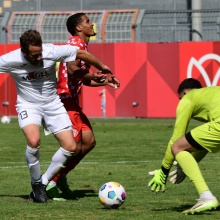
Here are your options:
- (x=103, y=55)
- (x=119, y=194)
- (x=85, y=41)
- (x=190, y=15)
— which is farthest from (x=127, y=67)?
(x=119, y=194)

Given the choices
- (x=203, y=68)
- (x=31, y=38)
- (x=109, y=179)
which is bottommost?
(x=109, y=179)

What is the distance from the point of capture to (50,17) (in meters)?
32.0

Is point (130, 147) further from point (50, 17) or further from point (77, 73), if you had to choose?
point (50, 17)

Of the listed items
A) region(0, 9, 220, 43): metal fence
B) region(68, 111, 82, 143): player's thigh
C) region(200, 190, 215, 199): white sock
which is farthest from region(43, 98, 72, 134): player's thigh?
region(0, 9, 220, 43): metal fence

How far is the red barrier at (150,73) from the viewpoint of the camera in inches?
1145

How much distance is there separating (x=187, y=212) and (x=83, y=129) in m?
2.67

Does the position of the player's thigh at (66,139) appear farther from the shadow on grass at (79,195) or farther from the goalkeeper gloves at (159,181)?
the goalkeeper gloves at (159,181)

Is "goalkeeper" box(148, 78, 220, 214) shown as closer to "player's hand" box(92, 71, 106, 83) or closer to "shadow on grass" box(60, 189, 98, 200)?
"player's hand" box(92, 71, 106, 83)

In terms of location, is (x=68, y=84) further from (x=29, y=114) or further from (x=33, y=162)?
(x=33, y=162)

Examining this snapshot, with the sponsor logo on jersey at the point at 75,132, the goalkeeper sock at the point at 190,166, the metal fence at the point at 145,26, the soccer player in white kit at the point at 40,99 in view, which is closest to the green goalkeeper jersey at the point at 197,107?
the goalkeeper sock at the point at 190,166

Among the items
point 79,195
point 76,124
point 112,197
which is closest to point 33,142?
point 76,124

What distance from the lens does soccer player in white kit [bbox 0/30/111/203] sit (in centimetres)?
964

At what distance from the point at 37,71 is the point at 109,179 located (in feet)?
10.0

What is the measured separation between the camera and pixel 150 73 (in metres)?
29.8
